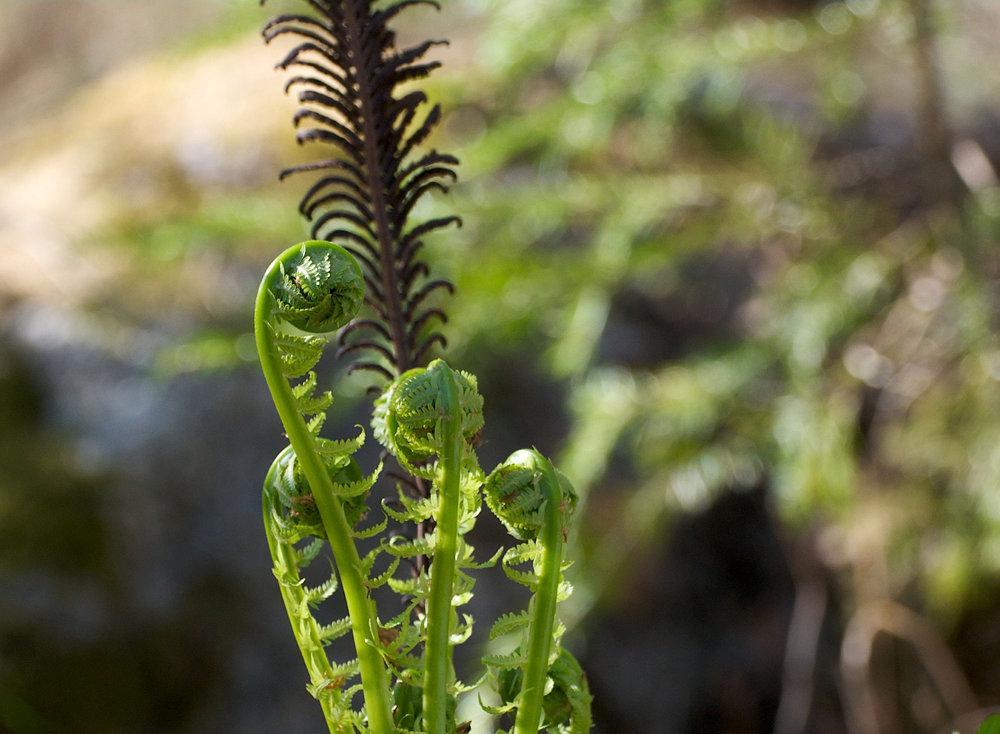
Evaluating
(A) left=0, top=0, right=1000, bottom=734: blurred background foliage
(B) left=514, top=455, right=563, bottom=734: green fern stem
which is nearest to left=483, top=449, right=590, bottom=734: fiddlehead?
(B) left=514, top=455, right=563, bottom=734: green fern stem

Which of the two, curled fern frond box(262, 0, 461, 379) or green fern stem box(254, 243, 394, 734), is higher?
curled fern frond box(262, 0, 461, 379)

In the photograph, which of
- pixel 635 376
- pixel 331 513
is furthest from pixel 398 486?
pixel 635 376

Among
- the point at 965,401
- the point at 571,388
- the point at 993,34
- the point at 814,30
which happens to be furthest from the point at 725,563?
the point at 993,34

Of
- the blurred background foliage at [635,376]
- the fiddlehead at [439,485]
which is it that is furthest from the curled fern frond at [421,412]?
the blurred background foliage at [635,376]

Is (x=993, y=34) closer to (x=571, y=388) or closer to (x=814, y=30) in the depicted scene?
(x=814, y=30)

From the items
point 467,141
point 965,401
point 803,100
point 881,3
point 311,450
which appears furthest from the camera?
point 803,100

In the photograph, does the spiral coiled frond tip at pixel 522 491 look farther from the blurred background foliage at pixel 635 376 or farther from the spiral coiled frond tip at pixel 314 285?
A: the blurred background foliage at pixel 635 376

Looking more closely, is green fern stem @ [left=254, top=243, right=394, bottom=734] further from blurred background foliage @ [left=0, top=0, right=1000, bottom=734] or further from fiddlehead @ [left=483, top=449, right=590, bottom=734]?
blurred background foliage @ [left=0, top=0, right=1000, bottom=734]
